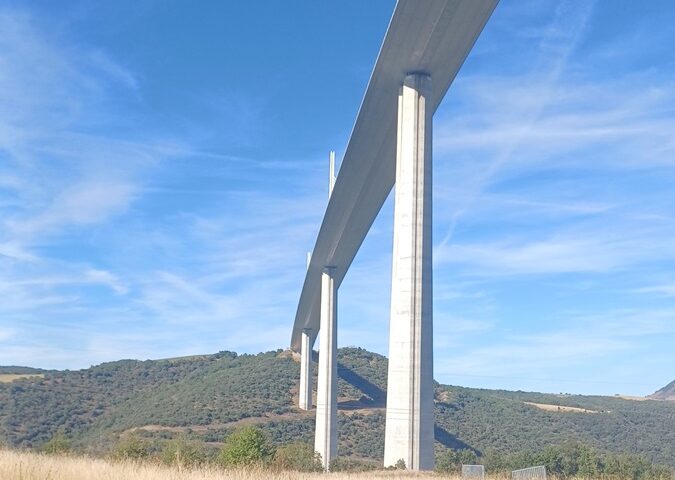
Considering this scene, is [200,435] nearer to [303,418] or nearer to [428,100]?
[303,418]

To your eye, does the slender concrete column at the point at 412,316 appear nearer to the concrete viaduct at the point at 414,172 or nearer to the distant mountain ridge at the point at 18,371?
the concrete viaduct at the point at 414,172

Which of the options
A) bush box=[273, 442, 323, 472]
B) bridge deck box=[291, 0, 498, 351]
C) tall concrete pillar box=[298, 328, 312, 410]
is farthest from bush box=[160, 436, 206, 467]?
tall concrete pillar box=[298, 328, 312, 410]

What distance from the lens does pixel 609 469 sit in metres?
27.3

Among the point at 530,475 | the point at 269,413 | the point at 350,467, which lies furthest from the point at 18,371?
the point at 530,475

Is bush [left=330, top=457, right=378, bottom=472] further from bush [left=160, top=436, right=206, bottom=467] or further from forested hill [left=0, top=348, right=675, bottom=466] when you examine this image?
forested hill [left=0, top=348, right=675, bottom=466]

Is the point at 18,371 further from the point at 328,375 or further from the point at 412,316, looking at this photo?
the point at 412,316

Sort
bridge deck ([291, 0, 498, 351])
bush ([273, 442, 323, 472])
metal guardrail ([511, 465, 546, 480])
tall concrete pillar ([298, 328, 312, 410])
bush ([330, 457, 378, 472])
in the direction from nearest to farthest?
1. bush ([273, 442, 323, 472])
2. metal guardrail ([511, 465, 546, 480])
3. bridge deck ([291, 0, 498, 351])
4. bush ([330, 457, 378, 472])
5. tall concrete pillar ([298, 328, 312, 410])

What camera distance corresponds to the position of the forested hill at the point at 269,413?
65.3 meters

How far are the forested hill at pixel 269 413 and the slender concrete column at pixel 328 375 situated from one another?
7499mm

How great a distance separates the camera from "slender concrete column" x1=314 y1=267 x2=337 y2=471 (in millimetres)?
55531

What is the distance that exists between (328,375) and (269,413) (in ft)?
77.3

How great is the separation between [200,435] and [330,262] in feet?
67.3

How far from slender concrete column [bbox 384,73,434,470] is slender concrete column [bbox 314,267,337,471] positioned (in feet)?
93.9

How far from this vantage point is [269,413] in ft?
255
